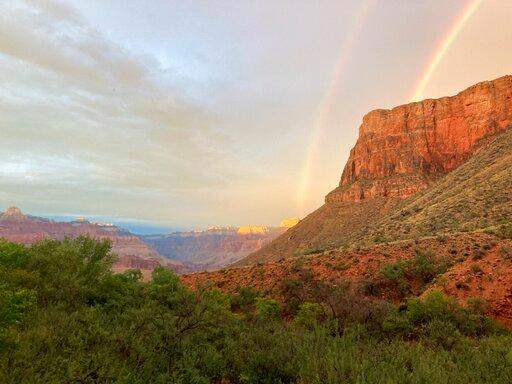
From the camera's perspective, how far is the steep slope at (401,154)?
303 ft

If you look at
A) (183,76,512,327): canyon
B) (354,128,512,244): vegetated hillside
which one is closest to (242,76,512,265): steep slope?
(183,76,512,327): canyon

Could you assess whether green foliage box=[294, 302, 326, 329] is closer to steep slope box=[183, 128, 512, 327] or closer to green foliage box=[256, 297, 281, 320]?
green foliage box=[256, 297, 281, 320]

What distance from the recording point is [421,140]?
366 feet

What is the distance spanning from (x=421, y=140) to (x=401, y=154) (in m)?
7.37

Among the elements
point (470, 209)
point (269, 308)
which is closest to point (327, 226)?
point (470, 209)

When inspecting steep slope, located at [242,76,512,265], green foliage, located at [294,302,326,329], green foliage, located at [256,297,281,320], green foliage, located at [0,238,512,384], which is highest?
steep slope, located at [242,76,512,265]

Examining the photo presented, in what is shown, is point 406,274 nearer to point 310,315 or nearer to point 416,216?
point 310,315

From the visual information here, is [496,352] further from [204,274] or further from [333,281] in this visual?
[204,274]

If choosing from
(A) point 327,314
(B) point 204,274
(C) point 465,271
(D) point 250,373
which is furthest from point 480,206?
(D) point 250,373

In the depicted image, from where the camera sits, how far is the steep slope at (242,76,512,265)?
303 feet

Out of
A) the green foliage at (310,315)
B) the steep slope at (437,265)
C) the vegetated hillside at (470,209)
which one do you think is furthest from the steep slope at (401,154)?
the green foliage at (310,315)

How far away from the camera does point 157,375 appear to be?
7.39 metres

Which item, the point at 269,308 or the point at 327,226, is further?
the point at 327,226

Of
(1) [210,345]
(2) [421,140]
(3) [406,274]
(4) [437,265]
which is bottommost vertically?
(1) [210,345]
